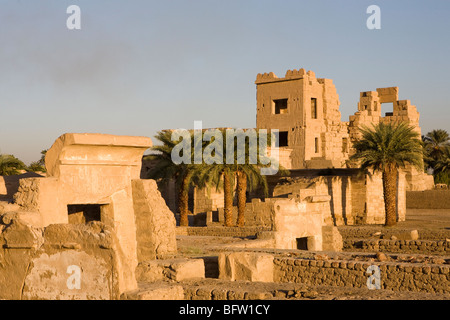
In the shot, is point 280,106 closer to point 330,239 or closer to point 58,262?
point 330,239

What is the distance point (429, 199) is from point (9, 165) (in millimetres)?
21000

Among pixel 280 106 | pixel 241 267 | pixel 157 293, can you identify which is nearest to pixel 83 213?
pixel 241 267

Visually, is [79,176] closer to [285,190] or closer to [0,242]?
[0,242]

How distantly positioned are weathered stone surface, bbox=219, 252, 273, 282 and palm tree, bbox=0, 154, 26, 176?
20.0m

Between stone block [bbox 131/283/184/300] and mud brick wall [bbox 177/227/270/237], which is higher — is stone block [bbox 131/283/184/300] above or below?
above

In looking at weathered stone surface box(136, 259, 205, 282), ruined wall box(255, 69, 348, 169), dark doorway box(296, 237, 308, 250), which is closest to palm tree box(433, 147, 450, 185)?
ruined wall box(255, 69, 348, 169)

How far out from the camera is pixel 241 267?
33.3ft

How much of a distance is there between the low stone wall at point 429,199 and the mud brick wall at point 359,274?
2370 cm

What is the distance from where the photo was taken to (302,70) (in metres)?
37.2

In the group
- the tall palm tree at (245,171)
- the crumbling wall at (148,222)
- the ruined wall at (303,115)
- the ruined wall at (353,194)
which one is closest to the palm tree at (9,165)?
the tall palm tree at (245,171)

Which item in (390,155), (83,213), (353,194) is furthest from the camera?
(353,194)

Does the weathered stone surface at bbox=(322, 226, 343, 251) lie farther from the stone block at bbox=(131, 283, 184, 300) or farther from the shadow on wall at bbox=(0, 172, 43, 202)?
the stone block at bbox=(131, 283, 184, 300)

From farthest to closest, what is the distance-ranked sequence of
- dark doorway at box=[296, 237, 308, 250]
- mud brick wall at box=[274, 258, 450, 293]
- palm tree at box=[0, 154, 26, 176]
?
palm tree at box=[0, 154, 26, 176]
dark doorway at box=[296, 237, 308, 250]
mud brick wall at box=[274, 258, 450, 293]

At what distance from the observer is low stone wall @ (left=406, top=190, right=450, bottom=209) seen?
107ft
